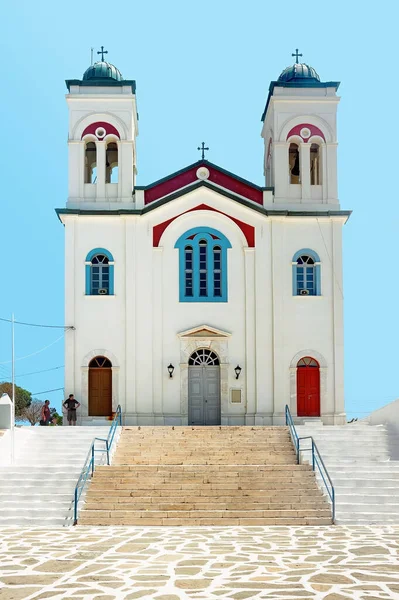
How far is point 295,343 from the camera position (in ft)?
91.0

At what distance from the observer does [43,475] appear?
63.7 ft

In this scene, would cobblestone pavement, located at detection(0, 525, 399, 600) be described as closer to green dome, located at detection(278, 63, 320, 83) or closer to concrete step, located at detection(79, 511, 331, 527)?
concrete step, located at detection(79, 511, 331, 527)

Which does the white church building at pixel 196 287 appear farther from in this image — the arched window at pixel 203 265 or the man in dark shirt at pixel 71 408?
the man in dark shirt at pixel 71 408

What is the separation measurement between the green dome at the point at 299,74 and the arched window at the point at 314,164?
2286 mm

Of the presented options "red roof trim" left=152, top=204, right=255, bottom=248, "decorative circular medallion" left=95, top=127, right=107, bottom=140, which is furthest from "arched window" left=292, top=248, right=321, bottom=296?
"decorative circular medallion" left=95, top=127, right=107, bottom=140

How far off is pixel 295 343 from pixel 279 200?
4.82 metres

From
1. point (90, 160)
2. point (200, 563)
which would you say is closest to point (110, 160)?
point (90, 160)

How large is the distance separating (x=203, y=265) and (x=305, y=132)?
19.0 ft

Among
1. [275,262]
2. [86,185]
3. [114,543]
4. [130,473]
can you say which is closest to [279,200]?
[275,262]

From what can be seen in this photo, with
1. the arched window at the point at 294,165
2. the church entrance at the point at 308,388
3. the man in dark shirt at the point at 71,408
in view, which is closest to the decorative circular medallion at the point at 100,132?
the arched window at the point at 294,165

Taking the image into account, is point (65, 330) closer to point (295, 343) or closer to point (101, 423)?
point (101, 423)

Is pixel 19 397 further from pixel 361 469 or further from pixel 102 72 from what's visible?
pixel 361 469

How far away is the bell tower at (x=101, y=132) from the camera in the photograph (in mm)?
28609

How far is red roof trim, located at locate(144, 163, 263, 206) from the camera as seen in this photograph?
93.9 ft
